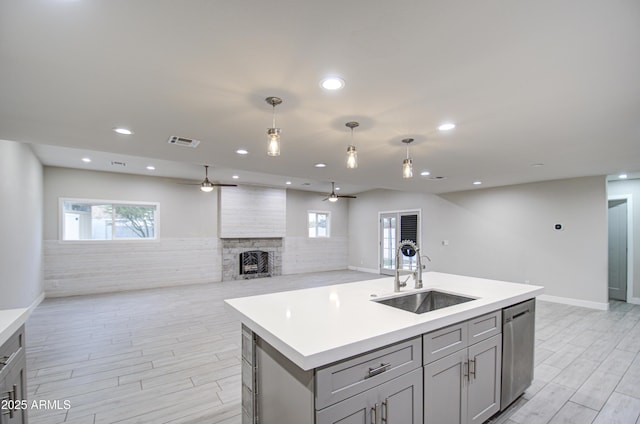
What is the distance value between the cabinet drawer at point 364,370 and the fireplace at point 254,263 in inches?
292

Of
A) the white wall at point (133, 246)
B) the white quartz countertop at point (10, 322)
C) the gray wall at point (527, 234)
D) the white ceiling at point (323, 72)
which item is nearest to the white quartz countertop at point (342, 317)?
the white quartz countertop at point (10, 322)

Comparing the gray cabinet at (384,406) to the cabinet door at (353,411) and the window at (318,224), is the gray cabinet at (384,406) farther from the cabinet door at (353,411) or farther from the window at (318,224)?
the window at (318,224)

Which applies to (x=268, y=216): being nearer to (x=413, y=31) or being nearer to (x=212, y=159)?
(x=212, y=159)

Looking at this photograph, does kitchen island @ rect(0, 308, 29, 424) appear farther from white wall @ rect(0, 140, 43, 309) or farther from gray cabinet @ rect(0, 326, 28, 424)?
white wall @ rect(0, 140, 43, 309)

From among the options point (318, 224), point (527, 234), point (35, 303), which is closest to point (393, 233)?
point (318, 224)

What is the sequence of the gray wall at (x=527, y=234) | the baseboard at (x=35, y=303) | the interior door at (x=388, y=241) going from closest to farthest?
1. the baseboard at (x=35, y=303)
2. the gray wall at (x=527, y=234)
3. the interior door at (x=388, y=241)

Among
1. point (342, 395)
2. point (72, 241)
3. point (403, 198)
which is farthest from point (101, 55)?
point (403, 198)

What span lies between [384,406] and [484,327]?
3.57ft

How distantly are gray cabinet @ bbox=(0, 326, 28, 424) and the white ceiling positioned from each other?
1605 mm

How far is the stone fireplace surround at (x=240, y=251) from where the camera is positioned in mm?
8203

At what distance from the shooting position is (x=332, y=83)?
1984mm

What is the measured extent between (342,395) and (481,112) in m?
2.42

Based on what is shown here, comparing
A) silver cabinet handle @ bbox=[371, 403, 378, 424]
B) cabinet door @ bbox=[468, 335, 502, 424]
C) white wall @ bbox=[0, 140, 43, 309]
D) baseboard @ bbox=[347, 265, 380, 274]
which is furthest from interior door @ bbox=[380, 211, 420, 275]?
white wall @ bbox=[0, 140, 43, 309]

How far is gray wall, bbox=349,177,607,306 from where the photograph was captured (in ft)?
17.7
